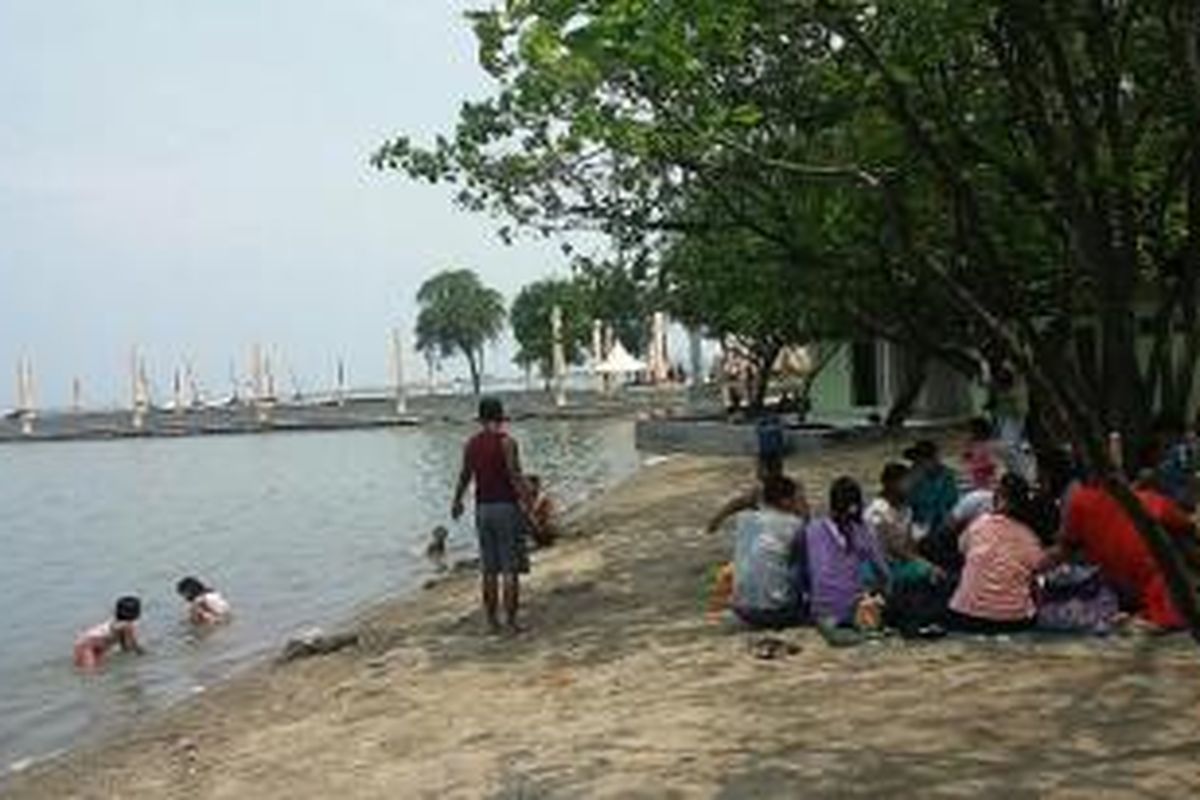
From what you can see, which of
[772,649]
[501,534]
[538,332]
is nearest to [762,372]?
[501,534]

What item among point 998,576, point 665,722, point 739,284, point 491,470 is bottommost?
point 665,722

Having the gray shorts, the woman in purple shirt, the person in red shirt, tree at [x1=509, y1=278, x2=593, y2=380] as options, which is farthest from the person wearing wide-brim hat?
tree at [x1=509, y1=278, x2=593, y2=380]

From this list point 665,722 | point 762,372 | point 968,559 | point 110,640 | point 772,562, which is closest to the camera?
point 665,722

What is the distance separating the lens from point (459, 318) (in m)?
117

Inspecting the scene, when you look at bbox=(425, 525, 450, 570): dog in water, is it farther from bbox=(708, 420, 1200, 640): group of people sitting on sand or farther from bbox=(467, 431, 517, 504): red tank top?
bbox=(708, 420, 1200, 640): group of people sitting on sand

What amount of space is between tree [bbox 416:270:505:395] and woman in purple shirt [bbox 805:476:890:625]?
342 ft

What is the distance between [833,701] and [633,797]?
1.77 meters

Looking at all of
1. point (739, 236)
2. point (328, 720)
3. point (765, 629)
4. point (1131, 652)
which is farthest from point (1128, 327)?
point (739, 236)

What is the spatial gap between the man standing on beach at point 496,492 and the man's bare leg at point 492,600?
0.47 ft

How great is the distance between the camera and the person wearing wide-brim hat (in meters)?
13.5

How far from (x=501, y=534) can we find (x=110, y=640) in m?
7.94

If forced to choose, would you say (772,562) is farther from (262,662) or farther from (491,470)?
(262,662)

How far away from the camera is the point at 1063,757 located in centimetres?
820

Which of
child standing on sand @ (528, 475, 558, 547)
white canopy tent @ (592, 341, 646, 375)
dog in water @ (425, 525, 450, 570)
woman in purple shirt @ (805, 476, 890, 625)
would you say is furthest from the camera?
white canopy tent @ (592, 341, 646, 375)
